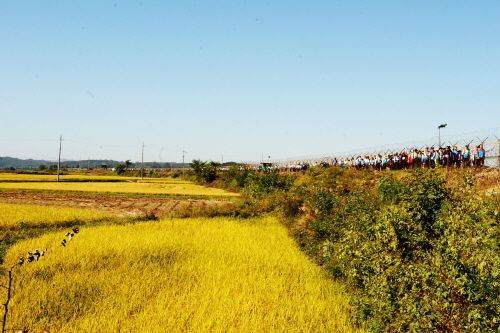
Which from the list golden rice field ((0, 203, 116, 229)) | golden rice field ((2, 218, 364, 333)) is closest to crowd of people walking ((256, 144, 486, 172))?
golden rice field ((2, 218, 364, 333))

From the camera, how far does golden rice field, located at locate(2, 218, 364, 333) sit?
7062 millimetres

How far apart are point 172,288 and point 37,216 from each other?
591 inches

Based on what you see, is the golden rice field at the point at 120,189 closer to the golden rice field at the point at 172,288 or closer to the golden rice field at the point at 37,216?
the golden rice field at the point at 37,216

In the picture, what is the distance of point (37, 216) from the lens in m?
20.0

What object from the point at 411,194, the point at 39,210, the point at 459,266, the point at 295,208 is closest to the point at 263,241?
the point at 295,208

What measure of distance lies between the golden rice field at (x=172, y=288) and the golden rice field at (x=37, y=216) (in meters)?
5.10

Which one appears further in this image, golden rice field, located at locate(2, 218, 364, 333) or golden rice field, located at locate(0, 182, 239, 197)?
golden rice field, located at locate(0, 182, 239, 197)

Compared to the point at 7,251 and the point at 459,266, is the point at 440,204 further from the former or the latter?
the point at 7,251

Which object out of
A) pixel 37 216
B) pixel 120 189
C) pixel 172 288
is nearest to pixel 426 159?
pixel 172 288

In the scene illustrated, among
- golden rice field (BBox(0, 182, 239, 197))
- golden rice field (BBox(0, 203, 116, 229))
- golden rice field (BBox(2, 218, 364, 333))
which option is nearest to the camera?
golden rice field (BBox(2, 218, 364, 333))

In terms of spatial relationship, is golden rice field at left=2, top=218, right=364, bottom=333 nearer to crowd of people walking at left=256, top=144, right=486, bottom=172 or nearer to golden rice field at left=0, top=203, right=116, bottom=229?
golden rice field at left=0, top=203, right=116, bottom=229

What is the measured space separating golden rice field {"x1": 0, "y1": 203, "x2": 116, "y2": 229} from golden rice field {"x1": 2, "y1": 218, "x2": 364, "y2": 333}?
201 inches

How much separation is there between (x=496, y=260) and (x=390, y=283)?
7.52 ft

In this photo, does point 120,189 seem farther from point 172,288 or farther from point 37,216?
point 172,288
